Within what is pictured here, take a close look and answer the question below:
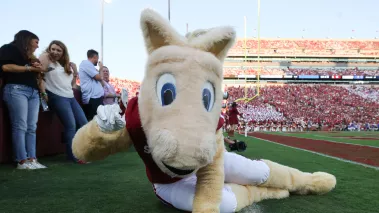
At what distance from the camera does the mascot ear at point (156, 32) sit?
1548 millimetres

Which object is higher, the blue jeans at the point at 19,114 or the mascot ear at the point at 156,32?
the mascot ear at the point at 156,32

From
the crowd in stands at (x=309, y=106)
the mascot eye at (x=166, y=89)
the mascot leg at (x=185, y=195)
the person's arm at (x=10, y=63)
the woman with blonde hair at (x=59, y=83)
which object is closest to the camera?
the mascot eye at (x=166, y=89)

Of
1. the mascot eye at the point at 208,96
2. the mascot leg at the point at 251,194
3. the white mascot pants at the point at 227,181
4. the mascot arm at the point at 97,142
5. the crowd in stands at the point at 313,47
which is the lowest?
the mascot leg at the point at 251,194

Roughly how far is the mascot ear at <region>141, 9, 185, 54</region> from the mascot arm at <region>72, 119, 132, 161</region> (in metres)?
0.45

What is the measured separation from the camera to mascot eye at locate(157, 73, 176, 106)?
1455 mm

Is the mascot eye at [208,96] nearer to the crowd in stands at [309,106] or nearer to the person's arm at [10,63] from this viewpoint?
the person's arm at [10,63]

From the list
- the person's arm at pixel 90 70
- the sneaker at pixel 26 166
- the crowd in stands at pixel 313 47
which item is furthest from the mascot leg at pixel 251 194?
the crowd in stands at pixel 313 47

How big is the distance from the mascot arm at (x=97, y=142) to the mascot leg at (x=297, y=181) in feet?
3.91

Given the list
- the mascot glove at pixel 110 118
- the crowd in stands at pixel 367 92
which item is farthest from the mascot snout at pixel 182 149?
the crowd in stands at pixel 367 92

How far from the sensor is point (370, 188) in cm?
317

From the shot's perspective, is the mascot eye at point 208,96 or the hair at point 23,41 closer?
the mascot eye at point 208,96

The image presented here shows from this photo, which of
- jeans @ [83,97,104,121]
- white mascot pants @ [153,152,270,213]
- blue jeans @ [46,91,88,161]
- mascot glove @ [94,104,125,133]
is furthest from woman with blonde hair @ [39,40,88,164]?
mascot glove @ [94,104,125,133]

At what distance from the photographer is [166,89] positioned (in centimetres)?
147

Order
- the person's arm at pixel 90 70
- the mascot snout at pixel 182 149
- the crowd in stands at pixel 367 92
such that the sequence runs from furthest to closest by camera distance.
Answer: the crowd in stands at pixel 367 92 < the person's arm at pixel 90 70 < the mascot snout at pixel 182 149
